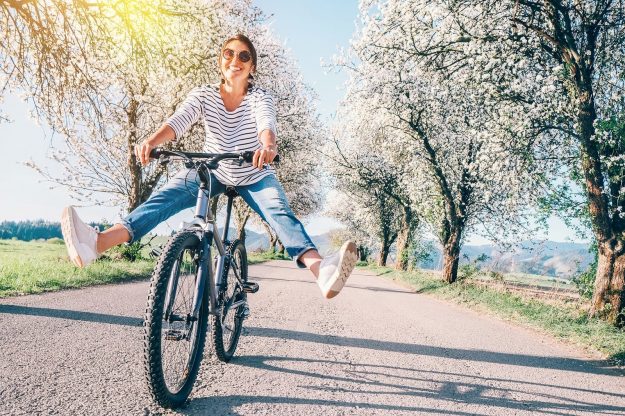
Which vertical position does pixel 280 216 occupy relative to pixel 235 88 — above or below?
below

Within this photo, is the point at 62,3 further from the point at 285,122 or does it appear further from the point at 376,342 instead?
the point at 285,122

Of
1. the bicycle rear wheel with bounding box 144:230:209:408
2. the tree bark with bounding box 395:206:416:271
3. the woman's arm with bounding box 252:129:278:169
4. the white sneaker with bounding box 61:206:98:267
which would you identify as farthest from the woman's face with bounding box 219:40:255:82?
the tree bark with bounding box 395:206:416:271

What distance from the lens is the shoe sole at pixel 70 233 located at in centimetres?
270

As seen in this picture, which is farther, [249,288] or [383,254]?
[383,254]

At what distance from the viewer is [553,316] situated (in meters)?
8.91

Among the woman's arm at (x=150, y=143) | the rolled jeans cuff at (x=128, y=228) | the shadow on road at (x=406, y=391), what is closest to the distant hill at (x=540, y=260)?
the shadow on road at (x=406, y=391)

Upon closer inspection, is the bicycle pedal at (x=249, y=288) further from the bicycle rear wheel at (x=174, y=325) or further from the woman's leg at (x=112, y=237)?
the woman's leg at (x=112, y=237)

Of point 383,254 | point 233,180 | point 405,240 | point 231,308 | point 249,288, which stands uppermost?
point 233,180

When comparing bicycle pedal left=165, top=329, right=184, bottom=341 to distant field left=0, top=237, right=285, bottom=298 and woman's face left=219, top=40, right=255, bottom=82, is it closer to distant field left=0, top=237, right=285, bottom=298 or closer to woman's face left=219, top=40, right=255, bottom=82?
woman's face left=219, top=40, right=255, bottom=82

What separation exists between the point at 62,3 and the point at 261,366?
785cm

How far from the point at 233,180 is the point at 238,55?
108 cm

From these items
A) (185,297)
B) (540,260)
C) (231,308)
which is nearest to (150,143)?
(185,297)

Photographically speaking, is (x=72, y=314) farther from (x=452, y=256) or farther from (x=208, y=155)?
(x=452, y=256)

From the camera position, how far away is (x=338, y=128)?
32.1 metres
